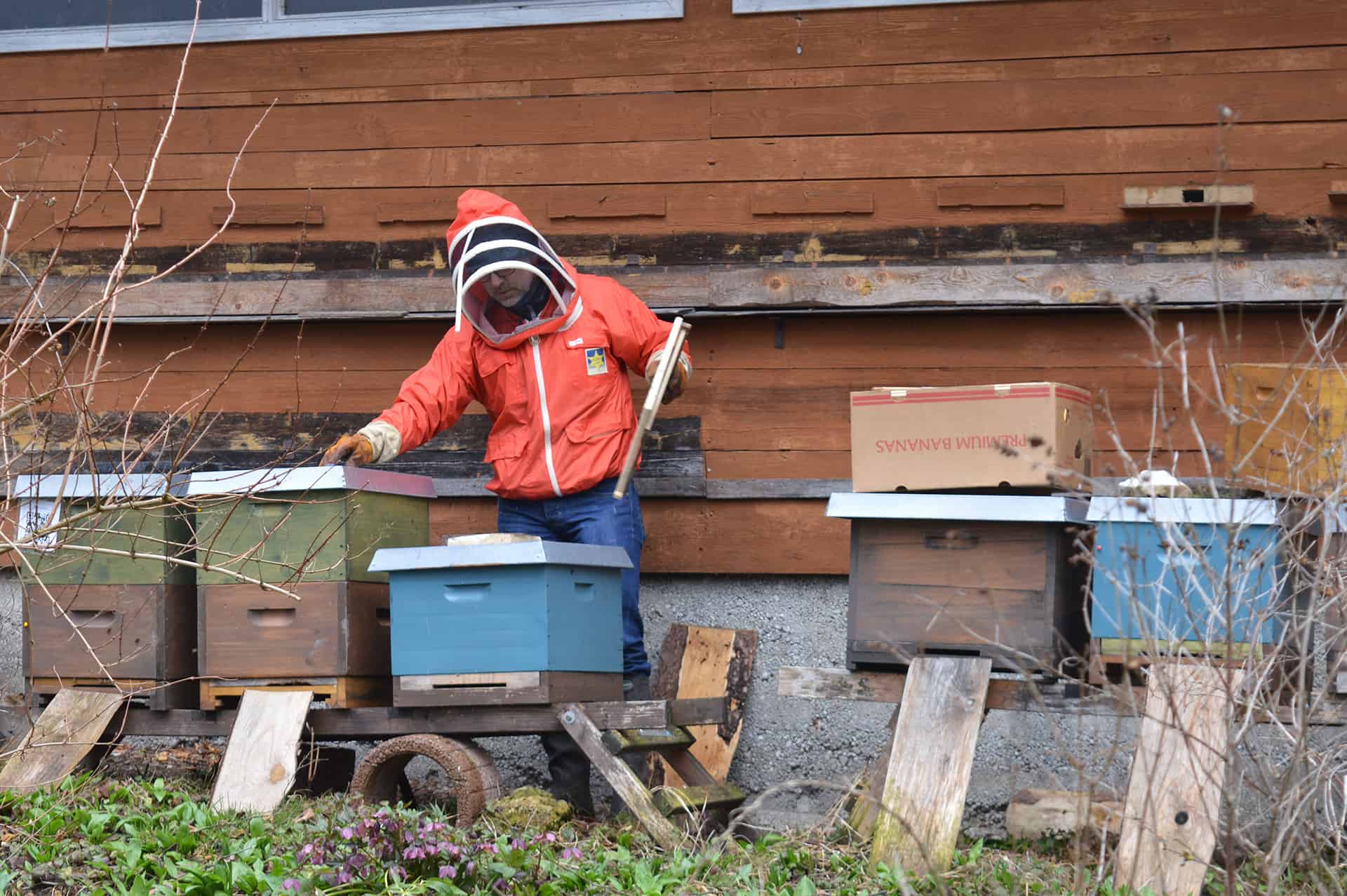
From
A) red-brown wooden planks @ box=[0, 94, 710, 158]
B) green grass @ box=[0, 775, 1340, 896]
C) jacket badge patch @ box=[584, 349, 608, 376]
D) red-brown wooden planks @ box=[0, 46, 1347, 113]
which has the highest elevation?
red-brown wooden planks @ box=[0, 46, 1347, 113]

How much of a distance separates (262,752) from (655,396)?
1.90 m

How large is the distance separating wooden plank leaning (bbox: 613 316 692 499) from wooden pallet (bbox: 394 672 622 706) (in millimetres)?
789

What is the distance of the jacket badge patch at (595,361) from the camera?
572 centimetres

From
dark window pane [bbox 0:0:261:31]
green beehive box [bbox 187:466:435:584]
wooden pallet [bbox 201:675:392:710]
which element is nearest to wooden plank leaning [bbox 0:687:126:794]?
wooden pallet [bbox 201:675:392:710]

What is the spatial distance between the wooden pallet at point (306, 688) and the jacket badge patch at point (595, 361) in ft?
4.62

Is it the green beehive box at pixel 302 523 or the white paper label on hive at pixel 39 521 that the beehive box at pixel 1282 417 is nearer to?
the green beehive box at pixel 302 523

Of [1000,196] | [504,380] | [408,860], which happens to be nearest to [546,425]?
[504,380]

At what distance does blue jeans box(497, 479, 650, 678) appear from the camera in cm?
566

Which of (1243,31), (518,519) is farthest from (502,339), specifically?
(1243,31)

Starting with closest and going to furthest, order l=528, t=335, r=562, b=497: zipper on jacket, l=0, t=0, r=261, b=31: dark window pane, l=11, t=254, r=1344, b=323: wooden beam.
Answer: l=528, t=335, r=562, b=497: zipper on jacket → l=11, t=254, r=1344, b=323: wooden beam → l=0, t=0, r=261, b=31: dark window pane

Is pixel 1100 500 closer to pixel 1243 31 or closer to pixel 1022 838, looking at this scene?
pixel 1022 838

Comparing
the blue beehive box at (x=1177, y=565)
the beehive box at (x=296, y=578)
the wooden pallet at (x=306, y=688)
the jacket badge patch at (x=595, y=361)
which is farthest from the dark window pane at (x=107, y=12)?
the blue beehive box at (x=1177, y=565)

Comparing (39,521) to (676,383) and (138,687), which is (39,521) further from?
(676,383)

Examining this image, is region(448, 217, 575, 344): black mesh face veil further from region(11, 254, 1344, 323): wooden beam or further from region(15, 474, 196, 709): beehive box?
region(15, 474, 196, 709): beehive box
